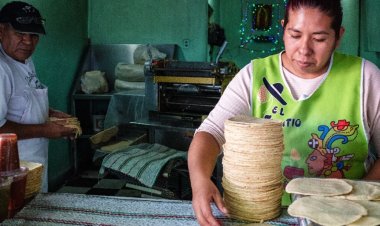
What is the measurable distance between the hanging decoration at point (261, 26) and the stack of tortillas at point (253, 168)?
634 centimetres

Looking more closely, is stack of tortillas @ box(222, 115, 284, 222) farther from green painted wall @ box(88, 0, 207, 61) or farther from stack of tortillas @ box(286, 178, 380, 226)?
green painted wall @ box(88, 0, 207, 61)

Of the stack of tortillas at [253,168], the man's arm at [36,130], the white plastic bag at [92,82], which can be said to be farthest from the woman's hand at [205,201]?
the white plastic bag at [92,82]

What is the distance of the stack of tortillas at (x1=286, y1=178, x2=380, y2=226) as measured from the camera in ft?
3.56

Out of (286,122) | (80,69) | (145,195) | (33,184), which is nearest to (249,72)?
(286,122)

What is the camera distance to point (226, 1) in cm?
759

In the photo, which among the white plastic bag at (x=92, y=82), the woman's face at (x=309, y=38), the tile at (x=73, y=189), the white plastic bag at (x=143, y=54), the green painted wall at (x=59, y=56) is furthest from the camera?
the white plastic bag at (x=143, y=54)

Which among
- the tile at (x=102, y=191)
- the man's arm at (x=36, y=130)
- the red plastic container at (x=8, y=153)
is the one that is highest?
the red plastic container at (x=8, y=153)

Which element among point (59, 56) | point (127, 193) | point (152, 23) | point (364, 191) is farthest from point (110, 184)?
point (364, 191)

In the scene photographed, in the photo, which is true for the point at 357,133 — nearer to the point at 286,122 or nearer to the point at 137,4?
the point at 286,122

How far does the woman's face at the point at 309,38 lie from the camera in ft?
5.04

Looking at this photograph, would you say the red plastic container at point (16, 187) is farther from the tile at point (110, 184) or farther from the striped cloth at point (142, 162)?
the tile at point (110, 184)

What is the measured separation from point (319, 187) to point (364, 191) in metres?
0.14

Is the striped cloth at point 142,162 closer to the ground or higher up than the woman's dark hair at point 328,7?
closer to the ground

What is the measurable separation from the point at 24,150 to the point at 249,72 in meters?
1.76
